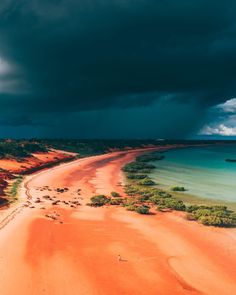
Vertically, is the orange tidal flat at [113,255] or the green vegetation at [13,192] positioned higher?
the green vegetation at [13,192]

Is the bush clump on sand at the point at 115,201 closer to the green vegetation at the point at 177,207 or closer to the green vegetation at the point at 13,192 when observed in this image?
the green vegetation at the point at 177,207

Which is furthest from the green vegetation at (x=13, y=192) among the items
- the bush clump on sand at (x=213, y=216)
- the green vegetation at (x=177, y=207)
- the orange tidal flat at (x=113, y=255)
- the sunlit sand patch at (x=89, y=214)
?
the bush clump on sand at (x=213, y=216)

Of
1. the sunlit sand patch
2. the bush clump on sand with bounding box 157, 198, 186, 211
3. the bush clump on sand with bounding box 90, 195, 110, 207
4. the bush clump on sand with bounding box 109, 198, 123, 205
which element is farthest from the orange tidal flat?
the bush clump on sand with bounding box 109, 198, 123, 205

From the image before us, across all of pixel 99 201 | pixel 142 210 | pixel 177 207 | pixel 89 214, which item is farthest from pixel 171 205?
pixel 89 214

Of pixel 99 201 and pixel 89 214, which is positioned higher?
pixel 99 201

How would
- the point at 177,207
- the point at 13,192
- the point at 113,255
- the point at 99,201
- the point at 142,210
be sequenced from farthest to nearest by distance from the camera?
1. the point at 13,192
2. the point at 99,201
3. the point at 177,207
4. the point at 142,210
5. the point at 113,255

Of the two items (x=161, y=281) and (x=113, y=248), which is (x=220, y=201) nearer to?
(x=113, y=248)

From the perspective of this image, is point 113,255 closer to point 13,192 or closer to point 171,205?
point 171,205

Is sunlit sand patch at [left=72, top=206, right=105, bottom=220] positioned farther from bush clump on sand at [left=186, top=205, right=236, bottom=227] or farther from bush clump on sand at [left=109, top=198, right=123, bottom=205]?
bush clump on sand at [left=186, top=205, right=236, bottom=227]
